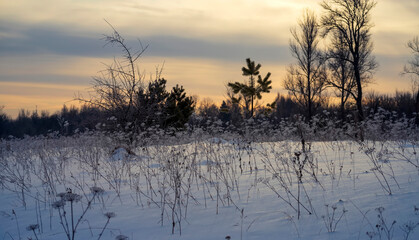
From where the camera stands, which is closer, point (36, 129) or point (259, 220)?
point (259, 220)

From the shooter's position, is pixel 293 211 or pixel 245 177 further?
pixel 245 177

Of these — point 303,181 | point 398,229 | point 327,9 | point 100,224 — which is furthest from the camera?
point 327,9

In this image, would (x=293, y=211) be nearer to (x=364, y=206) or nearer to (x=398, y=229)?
(x=364, y=206)

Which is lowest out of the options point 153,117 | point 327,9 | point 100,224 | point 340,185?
point 100,224

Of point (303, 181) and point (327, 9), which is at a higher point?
point (327, 9)

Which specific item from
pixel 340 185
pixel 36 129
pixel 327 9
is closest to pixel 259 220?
pixel 340 185

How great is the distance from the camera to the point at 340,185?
11.7ft

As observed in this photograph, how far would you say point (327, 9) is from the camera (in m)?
13.5

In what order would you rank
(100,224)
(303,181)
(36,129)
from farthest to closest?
(36,129) < (303,181) < (100,224)

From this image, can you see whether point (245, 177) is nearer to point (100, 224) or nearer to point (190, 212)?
point (190, 212)

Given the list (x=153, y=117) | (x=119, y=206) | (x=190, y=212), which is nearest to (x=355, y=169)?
(x=190, y=212)

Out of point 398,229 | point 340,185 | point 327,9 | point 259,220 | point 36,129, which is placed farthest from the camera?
point 36,129

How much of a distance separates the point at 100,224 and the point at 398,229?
2.59m

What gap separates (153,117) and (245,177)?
594 centimetres
